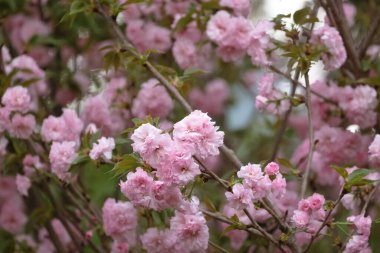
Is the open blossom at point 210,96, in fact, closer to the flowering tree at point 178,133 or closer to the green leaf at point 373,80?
the flowering tree at point 178,133

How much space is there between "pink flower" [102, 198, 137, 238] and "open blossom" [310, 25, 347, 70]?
76cm

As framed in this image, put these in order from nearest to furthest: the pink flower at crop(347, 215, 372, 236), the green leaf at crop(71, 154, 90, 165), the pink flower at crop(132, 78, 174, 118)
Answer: the pink flower at crop(347, 215, 372, 236)
the green leaf at crop(71, 154, 90, 165)
the pink flower at crop(132, 78, 174, 118)

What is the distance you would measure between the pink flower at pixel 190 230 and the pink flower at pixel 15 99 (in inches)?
31.7

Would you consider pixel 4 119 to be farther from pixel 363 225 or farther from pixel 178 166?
pixel 363 225

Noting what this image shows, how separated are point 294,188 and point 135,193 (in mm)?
1416

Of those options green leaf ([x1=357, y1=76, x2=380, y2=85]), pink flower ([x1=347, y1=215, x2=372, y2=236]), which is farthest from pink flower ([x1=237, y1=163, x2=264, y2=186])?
green leaf ([x1=357, y1=76, x2=380, y2=85])

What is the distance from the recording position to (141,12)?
10.3ft

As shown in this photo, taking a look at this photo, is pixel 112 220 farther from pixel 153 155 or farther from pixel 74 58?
pixel 74 58

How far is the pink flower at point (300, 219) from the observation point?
1854mm

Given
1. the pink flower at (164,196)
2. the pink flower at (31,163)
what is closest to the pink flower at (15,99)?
the pink flower at (31,163)

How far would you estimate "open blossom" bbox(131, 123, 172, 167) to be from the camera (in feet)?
5.48

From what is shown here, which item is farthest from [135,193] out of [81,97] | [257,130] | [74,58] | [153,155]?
[257,130]

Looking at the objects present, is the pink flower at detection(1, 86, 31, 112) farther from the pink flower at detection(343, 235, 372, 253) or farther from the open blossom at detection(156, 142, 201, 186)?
the pink flower at detection(343, 235, 372, 253)

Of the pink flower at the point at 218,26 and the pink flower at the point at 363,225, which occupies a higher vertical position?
the pink flower at the point at 218,26
